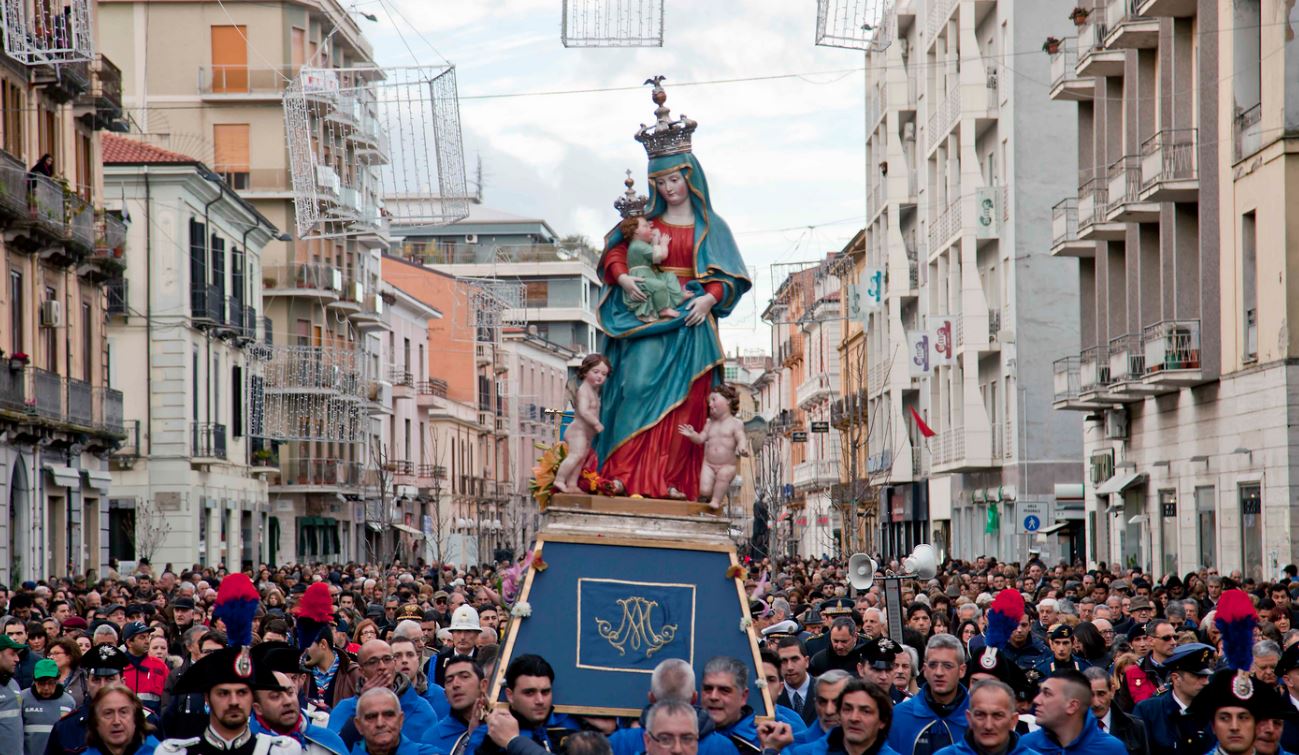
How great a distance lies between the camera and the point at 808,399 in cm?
9400

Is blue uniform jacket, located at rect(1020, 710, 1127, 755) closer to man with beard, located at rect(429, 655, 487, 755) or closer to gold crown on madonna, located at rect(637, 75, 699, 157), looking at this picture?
man with beard, located at rect(429, 655, 487, 755)

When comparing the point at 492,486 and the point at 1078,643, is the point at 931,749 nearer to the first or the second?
the point at 1078,643

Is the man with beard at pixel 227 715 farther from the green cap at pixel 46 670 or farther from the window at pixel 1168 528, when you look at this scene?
the window at pixel 1168 528

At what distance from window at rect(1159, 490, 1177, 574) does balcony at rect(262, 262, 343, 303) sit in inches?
1407

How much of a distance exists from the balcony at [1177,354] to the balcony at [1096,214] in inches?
172

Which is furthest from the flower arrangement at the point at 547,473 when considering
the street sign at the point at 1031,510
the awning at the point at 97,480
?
the street sign at the point at 1031,510

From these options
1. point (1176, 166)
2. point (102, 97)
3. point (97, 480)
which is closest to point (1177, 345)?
point (1176, 166)

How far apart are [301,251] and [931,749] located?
59373mm

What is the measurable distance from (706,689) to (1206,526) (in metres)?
27.0

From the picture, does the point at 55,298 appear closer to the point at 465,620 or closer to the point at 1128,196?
the point at 1128,196

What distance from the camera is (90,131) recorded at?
1719 inches

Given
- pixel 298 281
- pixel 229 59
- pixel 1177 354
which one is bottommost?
pixel 1177 354

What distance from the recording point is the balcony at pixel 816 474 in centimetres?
8412

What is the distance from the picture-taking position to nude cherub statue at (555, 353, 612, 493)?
13359mm
